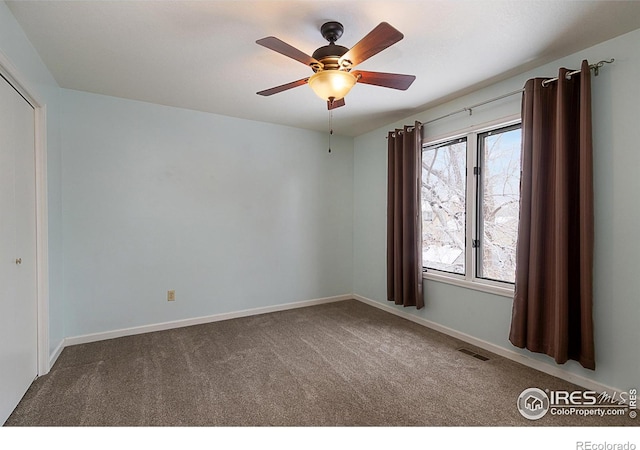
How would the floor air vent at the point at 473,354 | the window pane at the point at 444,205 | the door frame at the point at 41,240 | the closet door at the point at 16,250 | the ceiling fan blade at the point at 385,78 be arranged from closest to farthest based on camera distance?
the closet door at the point at 16,250 → the ceiling fan blade at the point at 385,78 → the door frame at the point at 41,240 → the floor air vent at the point at 473,354 → the window pane at the point at 444,205

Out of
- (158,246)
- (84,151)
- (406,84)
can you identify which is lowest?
(158,246)

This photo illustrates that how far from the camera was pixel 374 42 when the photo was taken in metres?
1.71

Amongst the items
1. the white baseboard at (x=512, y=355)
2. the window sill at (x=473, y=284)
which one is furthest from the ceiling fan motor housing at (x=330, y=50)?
the white baseboard at (x=512, y=355)

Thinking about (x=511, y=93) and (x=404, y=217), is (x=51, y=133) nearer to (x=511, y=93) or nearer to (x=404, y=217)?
(x=404, y=217)

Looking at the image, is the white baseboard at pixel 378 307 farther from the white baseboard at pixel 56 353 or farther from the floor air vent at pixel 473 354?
the floor air vent at pixel 473 354

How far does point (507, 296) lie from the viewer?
9.34 ft

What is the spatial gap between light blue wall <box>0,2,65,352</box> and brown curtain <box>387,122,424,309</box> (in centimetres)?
332

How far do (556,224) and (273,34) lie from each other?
238 cm

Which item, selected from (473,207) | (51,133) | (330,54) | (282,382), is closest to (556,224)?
(473,207)

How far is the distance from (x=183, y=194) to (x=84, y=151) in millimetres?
976

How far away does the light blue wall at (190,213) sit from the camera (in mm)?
3162
